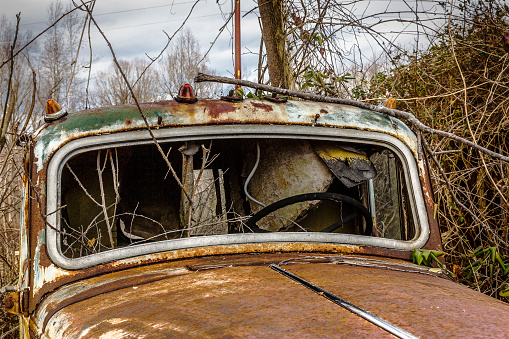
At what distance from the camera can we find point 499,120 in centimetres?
422

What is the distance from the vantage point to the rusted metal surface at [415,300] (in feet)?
3.54

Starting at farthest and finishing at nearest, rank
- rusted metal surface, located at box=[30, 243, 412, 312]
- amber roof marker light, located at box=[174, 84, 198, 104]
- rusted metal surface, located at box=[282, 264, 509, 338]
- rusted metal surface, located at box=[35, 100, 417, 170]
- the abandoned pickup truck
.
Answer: amber roof marker light, located at box=[174, 84, 198, 104] < rusted metal surface, located at box=[35, 100, 417, 170] < rusted metal surface, located at box=[30, 243, 412, 312] < the abandoned pickup truck < rusted metal surface, located at box=[282, 264, 509, 338]

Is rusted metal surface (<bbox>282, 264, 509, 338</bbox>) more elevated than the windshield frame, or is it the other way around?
the windshield frame

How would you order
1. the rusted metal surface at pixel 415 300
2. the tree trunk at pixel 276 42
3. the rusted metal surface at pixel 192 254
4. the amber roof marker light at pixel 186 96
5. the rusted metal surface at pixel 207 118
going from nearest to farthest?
the rusted metal surface at pixel 415 300 → the rusted metal surface at pixel 192 254 → the rusted metal surface at pixel 207 118 → the amber roof marker light at pixel 186 96 → the tree trunk at pixel 276 42

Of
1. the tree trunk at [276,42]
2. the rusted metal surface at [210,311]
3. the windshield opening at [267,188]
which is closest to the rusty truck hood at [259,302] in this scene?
the rusted metal surface at [210,311]

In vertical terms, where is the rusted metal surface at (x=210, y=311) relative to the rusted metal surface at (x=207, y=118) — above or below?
below

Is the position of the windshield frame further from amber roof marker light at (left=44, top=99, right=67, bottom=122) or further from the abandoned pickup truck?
amber roof marker light at (left=44, top=99, right=67, bottom=122)

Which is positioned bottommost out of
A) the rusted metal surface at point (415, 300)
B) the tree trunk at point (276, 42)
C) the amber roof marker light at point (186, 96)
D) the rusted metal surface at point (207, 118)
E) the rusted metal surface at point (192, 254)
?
the rusted metal surface at point (415, 300)

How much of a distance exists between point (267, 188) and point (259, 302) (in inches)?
55.7

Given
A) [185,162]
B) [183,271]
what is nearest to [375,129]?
[185,162]

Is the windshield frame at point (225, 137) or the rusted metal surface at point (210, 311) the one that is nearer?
the rusted metal surface at point (210, 311)

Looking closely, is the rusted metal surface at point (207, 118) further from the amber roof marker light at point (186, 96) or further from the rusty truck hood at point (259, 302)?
the rusty truck hood at point (259, 302)

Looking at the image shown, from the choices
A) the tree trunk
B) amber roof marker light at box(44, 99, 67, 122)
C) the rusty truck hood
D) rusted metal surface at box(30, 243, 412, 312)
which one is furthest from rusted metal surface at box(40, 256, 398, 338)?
the tree trunk

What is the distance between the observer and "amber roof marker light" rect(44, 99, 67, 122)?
204 centimetres
